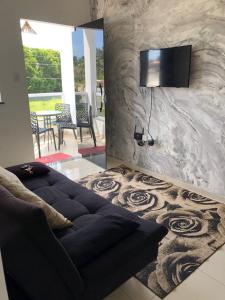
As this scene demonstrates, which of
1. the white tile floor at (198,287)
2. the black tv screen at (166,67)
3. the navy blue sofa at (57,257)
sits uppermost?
the black tv screen at (166,67)

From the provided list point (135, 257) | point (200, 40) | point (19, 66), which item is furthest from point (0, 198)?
point (19, 66)

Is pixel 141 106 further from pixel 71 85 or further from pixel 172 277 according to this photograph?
pixel 71 85

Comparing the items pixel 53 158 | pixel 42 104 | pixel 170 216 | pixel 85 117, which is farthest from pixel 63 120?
pixel 170 216

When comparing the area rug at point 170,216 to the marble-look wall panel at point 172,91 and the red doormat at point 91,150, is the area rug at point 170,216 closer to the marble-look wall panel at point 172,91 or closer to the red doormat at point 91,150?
the marble-look wall panel at point 172,91

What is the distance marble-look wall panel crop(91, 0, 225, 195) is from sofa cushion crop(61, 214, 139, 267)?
1.71 meters

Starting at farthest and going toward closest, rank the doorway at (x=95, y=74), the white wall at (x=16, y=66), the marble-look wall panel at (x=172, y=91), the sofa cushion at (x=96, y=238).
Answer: the doorway at (x=95, y=74) → the white wall at (x=16, y=66) → the marble-look wall panel at (x=172, y=91) → the sofa cushion at (x=96, y=238)

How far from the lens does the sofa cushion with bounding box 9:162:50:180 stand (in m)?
2.40

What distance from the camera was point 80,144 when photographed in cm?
431

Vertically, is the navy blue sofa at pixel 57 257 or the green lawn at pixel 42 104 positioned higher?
the green lawn at pixel 42 104

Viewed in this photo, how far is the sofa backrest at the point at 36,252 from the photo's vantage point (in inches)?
39.6

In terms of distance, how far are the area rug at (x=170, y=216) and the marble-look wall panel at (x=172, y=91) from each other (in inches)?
11.4

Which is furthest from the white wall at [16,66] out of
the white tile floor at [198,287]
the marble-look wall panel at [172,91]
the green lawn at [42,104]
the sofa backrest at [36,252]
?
the white tile floor at [198,287]

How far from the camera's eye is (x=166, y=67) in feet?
9.51

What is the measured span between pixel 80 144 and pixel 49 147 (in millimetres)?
1082
